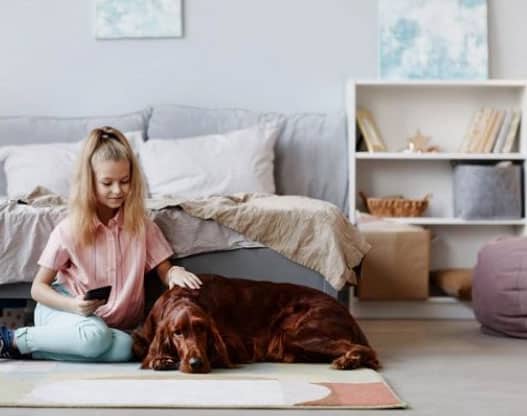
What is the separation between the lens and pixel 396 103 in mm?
4848

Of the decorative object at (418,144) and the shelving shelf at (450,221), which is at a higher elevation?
the decorative object at (418,144)

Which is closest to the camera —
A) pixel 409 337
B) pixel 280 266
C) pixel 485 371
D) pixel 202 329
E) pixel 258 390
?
pixel 258 390

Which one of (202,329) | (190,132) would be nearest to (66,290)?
(202,329)

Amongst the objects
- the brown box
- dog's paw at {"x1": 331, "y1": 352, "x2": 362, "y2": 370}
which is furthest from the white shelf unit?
dog's paw at {"x1": 331, "y1": 352, "x2": 362, "y2": 370}

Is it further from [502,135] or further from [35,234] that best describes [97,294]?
[502,135]

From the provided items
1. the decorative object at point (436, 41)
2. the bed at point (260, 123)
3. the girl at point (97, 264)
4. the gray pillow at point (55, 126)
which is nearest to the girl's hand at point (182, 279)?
the girl at point (97, 264)

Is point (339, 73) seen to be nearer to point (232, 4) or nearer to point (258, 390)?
point (232, 4)

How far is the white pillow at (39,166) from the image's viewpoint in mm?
4258

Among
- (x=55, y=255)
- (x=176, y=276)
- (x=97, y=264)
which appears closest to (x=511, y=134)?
(x=176, y=276)

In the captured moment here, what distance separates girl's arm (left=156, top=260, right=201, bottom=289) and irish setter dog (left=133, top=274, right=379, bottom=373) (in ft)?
0.08

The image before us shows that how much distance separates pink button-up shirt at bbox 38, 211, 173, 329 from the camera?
3.12 m

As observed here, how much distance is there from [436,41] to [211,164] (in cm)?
124

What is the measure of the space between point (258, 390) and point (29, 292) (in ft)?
3.70

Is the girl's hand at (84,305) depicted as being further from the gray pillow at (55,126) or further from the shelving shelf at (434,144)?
the shelving shelf at (434,144)
